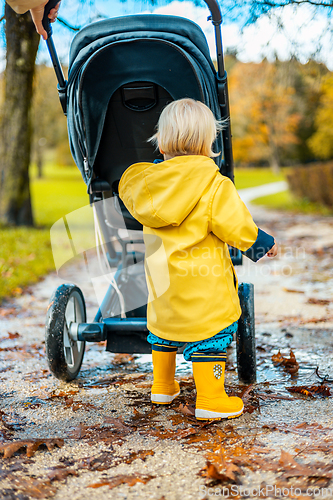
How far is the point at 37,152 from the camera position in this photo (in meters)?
37.3

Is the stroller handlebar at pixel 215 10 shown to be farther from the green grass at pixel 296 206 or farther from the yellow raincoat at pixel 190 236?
the green grass at pixel 296 206

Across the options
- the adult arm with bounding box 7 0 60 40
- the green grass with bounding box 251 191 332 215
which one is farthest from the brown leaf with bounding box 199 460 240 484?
the green grass with bounding box 251 191 332 215

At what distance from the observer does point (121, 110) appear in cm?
270

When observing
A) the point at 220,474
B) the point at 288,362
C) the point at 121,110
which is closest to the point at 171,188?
the point at 121,110

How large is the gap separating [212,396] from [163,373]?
316 millimetres

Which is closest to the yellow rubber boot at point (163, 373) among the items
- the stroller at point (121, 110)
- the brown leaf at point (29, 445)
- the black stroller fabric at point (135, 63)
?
the stroller at point (121, 110)

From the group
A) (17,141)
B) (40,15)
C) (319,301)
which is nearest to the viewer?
(40,15)

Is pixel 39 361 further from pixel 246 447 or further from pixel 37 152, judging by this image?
pixel 37 152

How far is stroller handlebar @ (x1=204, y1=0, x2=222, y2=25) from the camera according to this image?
97.1 inches

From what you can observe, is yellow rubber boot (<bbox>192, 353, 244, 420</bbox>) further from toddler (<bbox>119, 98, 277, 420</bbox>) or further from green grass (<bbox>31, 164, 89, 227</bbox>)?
green grass (<bbox>31, 164, 89, 227</bbox>)

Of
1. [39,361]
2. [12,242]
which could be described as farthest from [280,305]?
[12,242]

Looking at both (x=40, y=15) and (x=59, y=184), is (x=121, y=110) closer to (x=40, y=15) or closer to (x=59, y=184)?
(x=40, y=15)

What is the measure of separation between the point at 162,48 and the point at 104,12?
242 centimetres

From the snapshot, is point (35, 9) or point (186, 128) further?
point (35, 9)
